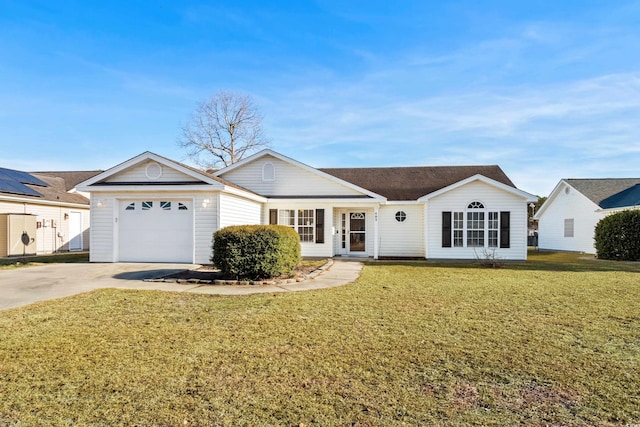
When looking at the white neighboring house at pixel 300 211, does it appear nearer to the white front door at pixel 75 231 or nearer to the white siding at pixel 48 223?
the white siding at pixel 48 223

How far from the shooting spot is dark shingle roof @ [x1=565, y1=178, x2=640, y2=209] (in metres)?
21.7

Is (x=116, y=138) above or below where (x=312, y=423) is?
above

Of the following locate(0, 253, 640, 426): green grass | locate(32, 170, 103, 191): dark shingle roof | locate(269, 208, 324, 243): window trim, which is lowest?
locate(0, 253, 640, 426): green grass

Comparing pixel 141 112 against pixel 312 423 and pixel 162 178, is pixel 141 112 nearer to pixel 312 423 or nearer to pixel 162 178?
pixel 162 178

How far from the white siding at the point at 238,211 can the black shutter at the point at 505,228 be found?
10.9 metres

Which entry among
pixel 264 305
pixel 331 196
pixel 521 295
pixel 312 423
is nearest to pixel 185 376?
pixel 312 423

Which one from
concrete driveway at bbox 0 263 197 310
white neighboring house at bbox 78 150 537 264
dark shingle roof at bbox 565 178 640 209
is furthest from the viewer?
dark shingle roof at bbox 565 178 640 209

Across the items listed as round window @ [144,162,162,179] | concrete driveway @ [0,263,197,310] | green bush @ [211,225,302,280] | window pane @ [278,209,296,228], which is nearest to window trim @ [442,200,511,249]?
window pane @ [278,209,296,228]

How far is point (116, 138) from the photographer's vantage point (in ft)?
75.6

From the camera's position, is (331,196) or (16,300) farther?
(331,196)

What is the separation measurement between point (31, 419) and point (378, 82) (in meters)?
16.5

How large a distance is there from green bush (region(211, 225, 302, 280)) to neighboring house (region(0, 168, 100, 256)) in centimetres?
1289

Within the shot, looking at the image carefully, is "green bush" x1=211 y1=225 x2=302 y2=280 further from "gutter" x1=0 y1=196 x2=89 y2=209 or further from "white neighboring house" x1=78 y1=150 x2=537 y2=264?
"gutter" x1=0 y1=196 x2=89 y2=209

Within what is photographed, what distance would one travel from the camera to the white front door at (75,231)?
20.7m
